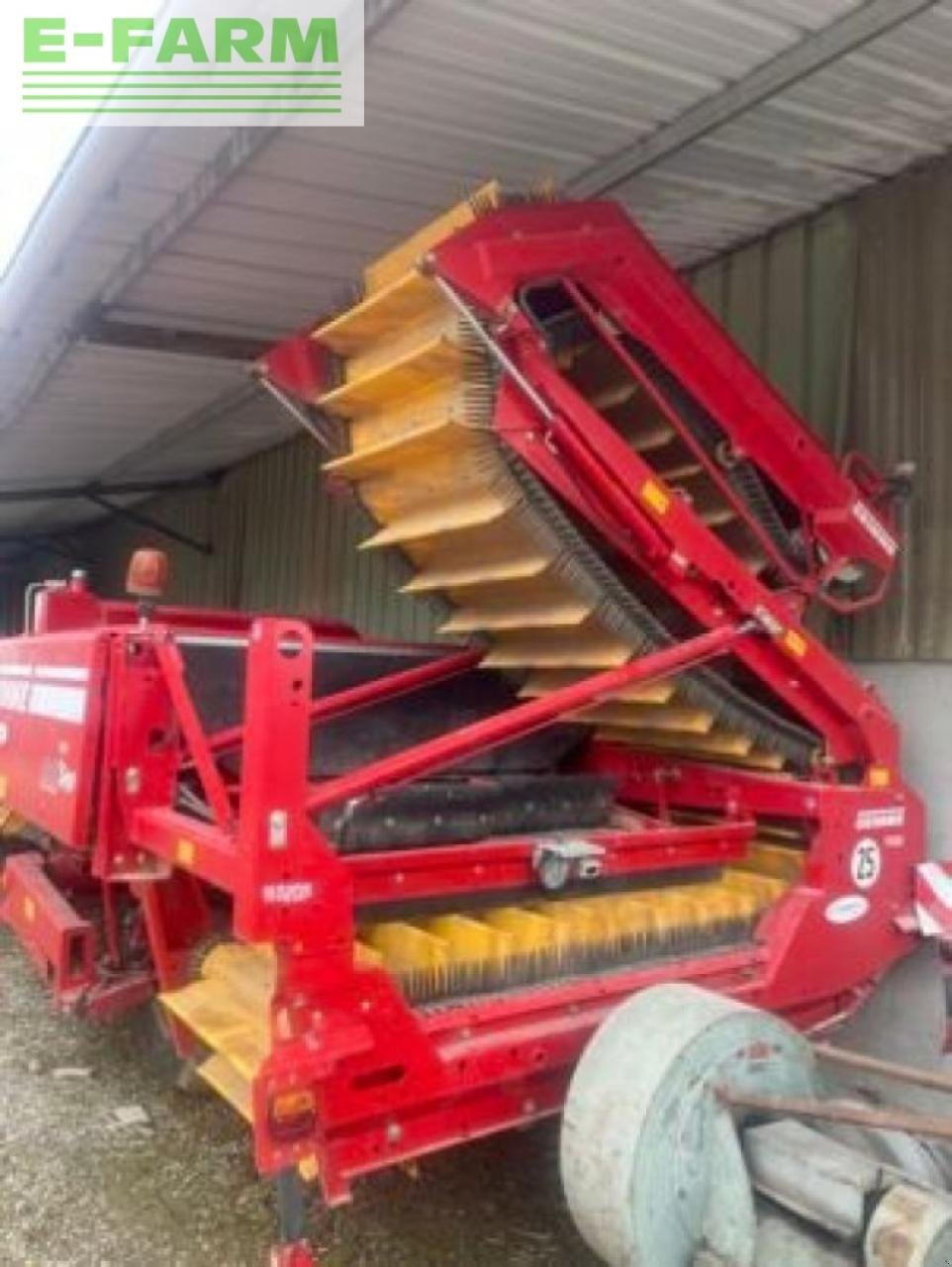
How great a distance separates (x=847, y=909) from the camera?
3340mm

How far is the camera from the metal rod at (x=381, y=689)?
3310 millimetres

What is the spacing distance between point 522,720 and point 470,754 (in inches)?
9.7

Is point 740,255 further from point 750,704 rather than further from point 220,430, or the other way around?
point 220,430

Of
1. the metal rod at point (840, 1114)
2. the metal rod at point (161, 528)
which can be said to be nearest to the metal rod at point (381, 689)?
the metal rod at point (840, 1114)

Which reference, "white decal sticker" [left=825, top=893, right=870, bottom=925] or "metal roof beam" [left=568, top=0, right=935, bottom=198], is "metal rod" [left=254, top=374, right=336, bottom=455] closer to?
"metal roof beam" [left=568, top=0, right=935, bottom=198]

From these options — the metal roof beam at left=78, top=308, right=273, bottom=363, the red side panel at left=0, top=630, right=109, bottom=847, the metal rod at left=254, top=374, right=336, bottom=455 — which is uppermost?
the metal roof beam at left=78, top=308, right=273, bottom=363

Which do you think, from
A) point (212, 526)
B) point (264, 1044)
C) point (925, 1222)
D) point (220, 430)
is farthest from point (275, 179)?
point (212, 526)

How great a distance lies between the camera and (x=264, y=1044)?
99.1 inches

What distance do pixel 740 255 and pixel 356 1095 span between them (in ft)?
11.7

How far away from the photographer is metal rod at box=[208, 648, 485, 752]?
3310mm

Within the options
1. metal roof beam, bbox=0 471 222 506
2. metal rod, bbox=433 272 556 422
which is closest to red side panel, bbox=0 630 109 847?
metal rod, bbox=433 272 556 422

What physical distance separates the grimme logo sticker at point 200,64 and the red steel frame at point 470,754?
72cm

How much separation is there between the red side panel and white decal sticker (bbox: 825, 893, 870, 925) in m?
2.01

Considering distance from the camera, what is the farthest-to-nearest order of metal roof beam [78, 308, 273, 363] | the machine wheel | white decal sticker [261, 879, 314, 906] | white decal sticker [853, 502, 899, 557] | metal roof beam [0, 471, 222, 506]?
metal roof beam [0, 471, 222, 506]
metal roof beam [78, 308, 273, 363]
white decal sticker [853, 502, 899, 557]
white decal sticker [261, 879, 314, 906]
the machine wheel
